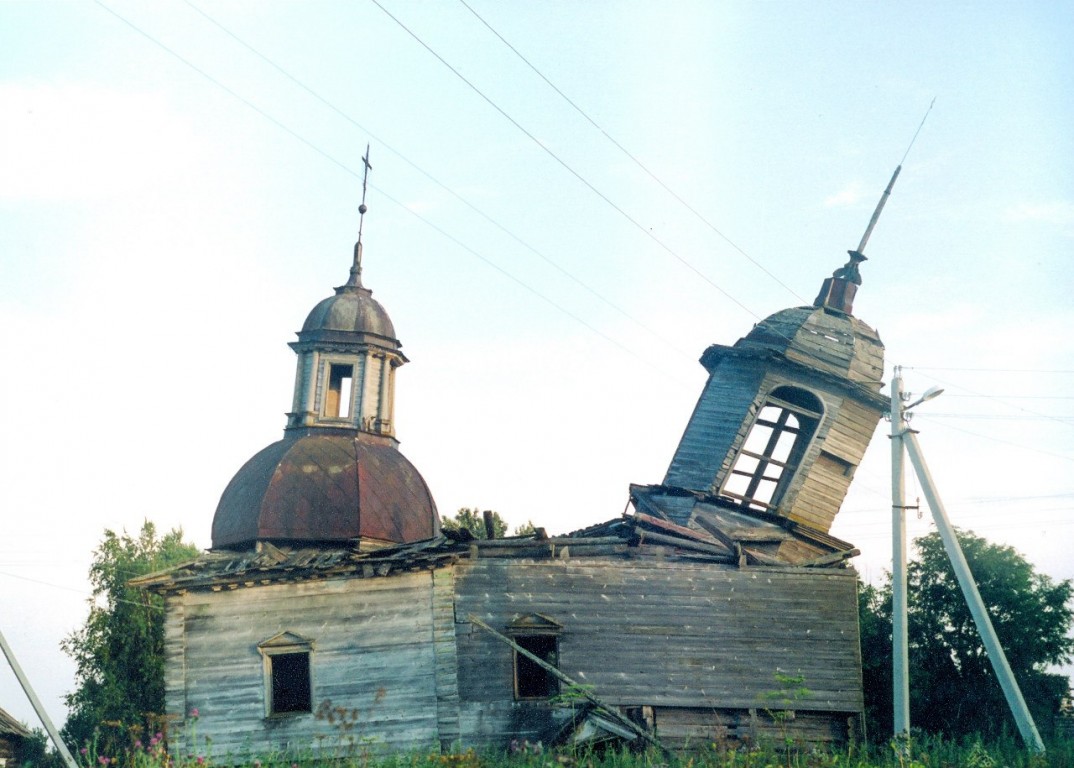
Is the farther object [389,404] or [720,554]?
[389,404]

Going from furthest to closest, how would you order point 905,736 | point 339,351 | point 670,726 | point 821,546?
point 339,351, point 821,546, point 670,726, point 905,736

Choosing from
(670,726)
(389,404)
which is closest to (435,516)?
(389,404)

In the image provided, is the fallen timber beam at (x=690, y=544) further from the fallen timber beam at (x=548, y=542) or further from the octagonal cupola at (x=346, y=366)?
the octagonal cupola at (x=346, y=366)

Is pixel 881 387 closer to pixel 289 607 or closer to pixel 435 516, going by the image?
pixel 435 516

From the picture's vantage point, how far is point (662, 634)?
20.6 meters

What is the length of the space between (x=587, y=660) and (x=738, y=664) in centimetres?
255

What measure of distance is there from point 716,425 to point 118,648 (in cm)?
2654

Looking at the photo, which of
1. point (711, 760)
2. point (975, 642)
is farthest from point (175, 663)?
point (975, 642)

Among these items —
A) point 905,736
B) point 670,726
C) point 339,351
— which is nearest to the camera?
point 905,736

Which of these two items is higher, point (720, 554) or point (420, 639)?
point (720, 554)

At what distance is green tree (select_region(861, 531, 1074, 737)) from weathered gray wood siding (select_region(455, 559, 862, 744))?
7.67 m

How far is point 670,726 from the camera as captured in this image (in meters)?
20.2

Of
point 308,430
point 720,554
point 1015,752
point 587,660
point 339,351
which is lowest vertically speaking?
point 1015,752

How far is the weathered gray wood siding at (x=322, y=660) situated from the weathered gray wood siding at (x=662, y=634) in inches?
32.2
